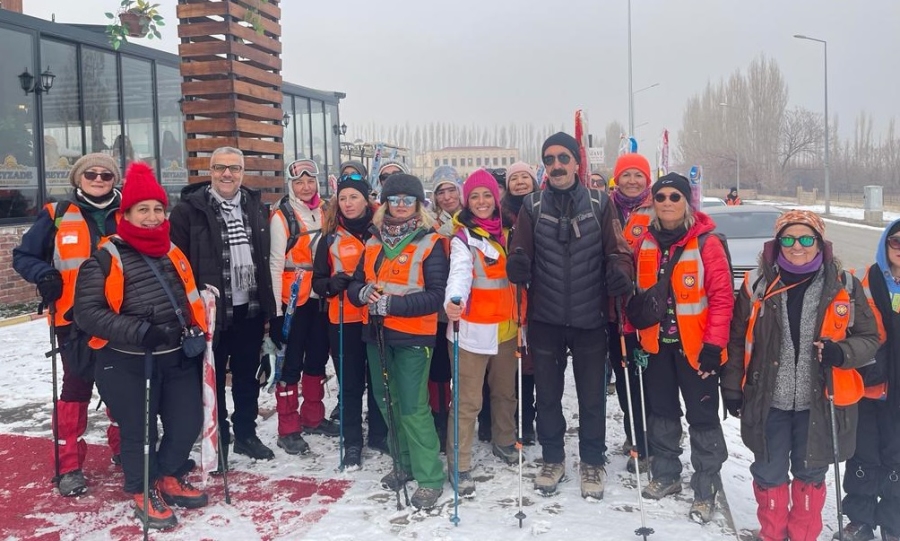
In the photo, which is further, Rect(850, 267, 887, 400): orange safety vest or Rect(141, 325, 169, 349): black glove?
Rect(850, 267, 887, 400): orange safety vest

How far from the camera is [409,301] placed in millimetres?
3602

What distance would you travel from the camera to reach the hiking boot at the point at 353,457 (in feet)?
13.9

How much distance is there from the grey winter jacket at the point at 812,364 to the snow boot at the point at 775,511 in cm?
23

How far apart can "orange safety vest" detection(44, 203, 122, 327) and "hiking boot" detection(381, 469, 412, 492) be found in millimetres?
2224

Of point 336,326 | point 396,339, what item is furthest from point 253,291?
point 396,339

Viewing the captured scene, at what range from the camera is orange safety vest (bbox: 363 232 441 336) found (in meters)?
3.71

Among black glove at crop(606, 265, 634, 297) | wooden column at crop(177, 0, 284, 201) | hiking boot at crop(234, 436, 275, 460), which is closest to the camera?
black glove at crop(606, 265, 634, 297)

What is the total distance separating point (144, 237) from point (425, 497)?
2164 mm

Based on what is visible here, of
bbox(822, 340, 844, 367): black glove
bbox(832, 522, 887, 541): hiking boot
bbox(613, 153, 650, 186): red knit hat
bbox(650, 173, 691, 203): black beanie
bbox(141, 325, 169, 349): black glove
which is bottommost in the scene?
bbox(832, 522, 887, 541): hiking boot

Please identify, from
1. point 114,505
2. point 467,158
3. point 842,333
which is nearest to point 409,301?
point 114,505

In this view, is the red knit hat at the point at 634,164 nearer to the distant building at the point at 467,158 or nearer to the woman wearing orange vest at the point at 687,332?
the woman wearing orange vest at the point at 687,332

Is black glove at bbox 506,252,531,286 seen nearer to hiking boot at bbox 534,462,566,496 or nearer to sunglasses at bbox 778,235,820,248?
hiking boot at bbox 534,462,566,496

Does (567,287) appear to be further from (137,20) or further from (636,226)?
(137,20)

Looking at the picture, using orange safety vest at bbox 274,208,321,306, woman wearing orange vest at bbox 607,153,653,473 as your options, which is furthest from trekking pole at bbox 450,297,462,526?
orange safety vest at bbox 274,208,321,306
